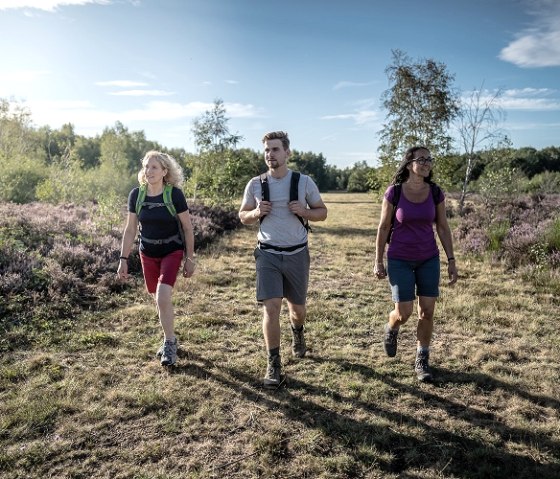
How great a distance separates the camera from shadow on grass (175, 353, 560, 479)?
3.15m

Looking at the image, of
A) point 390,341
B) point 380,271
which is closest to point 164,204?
point 380,271

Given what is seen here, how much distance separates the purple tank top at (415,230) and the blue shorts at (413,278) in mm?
64

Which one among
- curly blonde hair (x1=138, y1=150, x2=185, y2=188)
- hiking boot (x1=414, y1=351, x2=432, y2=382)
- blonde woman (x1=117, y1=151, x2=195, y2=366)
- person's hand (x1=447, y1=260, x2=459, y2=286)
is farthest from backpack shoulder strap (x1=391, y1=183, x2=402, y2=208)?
curly blonde hair (x1=138, y1=150, x2=185, y2=188)

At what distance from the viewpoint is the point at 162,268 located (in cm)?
469

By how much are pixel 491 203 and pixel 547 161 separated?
46.3 meters

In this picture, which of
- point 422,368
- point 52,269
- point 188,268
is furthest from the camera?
point 52,269

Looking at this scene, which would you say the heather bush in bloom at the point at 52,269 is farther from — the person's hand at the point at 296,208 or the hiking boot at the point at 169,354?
the person's hand at the point at 296,208

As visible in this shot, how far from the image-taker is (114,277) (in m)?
7.84

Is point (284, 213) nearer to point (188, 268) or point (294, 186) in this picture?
point (294, 186)

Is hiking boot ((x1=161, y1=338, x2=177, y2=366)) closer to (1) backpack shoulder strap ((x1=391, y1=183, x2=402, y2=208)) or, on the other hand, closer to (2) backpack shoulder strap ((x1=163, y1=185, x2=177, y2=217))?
(2) backpack shoulder strap ((x1=163, y1=185, x2=177, y2=217))

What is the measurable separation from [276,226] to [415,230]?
4.66 feet

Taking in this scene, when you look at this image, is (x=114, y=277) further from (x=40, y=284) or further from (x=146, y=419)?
(x=146, y=419)

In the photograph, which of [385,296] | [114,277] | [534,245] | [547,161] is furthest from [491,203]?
[547,161]

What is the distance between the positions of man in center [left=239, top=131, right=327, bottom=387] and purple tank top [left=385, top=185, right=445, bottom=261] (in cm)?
82
